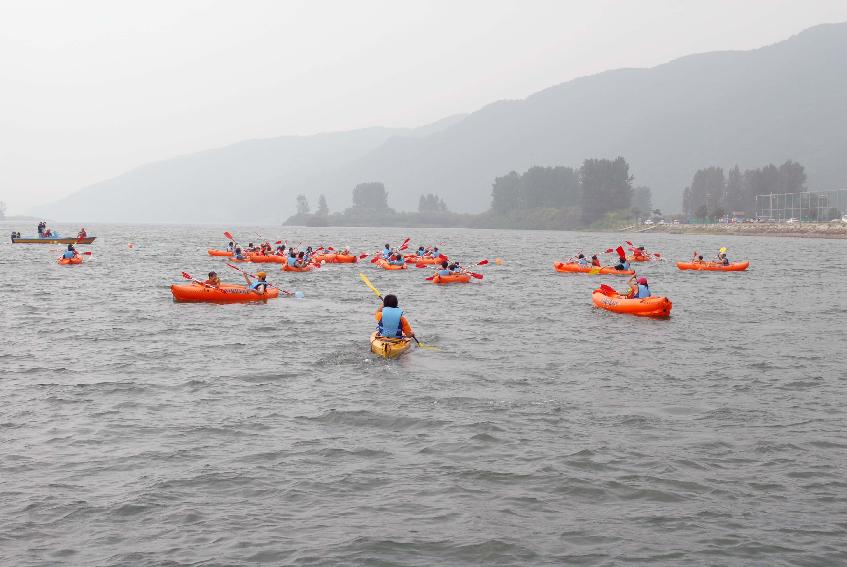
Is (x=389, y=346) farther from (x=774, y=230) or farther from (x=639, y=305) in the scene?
(x=774, y=230)

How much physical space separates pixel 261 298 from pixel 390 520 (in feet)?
84.8

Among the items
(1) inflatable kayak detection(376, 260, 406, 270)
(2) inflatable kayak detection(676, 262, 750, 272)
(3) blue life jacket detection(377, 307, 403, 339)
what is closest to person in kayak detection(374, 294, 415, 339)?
(3) blue life jacket detection(377, 307, 403, 339)

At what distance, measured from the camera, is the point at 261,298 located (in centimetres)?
3578

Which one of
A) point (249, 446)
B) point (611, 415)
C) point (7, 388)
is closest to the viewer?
point (249, 446)

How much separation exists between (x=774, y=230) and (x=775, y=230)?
262 millimetres

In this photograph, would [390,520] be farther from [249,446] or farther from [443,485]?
[249,446]

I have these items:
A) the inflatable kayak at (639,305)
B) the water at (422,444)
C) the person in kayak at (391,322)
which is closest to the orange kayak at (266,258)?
the water at (422,444)

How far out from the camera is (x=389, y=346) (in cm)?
2228

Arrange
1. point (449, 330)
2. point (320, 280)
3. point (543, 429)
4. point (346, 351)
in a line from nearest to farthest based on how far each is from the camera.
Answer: point (543, 429), point (346, 351), point (449, 330), point (320, 280)

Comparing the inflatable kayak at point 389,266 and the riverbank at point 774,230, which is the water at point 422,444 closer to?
the inflatable kayak at point 389,266

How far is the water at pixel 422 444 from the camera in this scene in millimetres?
10484

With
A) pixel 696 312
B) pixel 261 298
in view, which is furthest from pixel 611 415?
pixel 261 298

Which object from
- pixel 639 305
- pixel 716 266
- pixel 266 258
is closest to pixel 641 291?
pixel 639 305

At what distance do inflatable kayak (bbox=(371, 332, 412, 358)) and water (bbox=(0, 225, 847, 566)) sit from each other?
52cm
